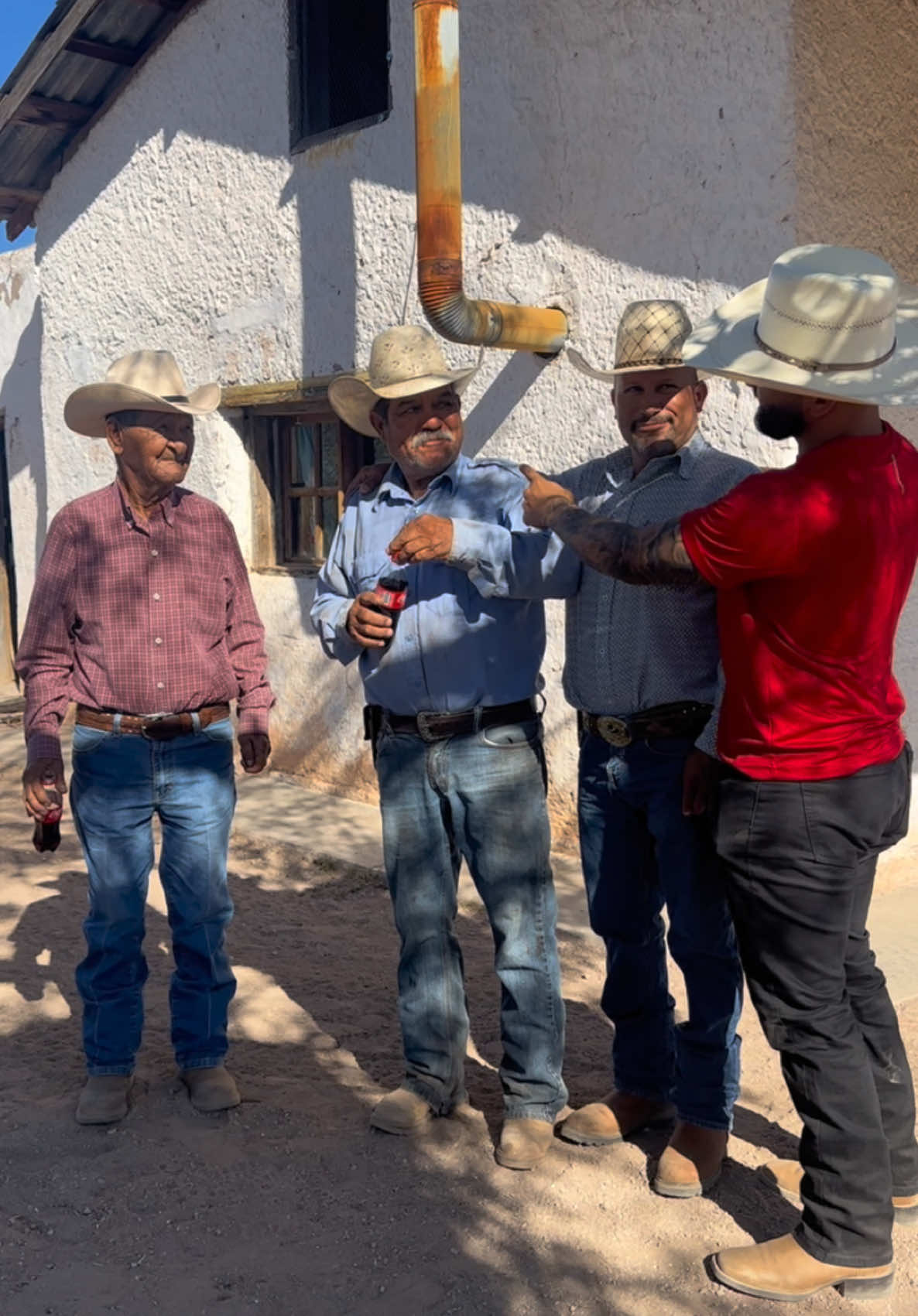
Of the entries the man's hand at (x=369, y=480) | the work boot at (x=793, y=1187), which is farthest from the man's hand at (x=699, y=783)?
the man's hand at (x=369, y=480)

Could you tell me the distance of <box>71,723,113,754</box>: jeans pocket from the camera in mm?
3215

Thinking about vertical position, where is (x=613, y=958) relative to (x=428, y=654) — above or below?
below

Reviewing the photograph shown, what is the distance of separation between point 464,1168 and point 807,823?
123cm

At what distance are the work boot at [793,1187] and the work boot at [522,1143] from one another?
50 cm

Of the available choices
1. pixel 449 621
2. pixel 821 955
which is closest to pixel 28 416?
pixel 449 621

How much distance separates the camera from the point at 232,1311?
2.47 meters

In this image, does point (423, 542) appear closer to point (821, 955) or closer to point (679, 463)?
point (679, 463)

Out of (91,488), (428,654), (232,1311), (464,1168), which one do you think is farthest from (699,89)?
(91,488)

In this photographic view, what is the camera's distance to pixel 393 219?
616 cm

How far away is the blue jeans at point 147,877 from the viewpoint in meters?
3.23

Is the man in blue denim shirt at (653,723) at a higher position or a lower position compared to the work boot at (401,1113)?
higher

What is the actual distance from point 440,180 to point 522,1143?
3622 mm

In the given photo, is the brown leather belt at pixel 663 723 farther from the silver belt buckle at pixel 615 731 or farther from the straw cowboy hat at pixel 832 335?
the straw cowboy hat at pixel 832 335

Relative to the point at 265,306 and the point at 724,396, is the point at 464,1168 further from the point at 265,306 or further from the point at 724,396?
the point at 265,306
